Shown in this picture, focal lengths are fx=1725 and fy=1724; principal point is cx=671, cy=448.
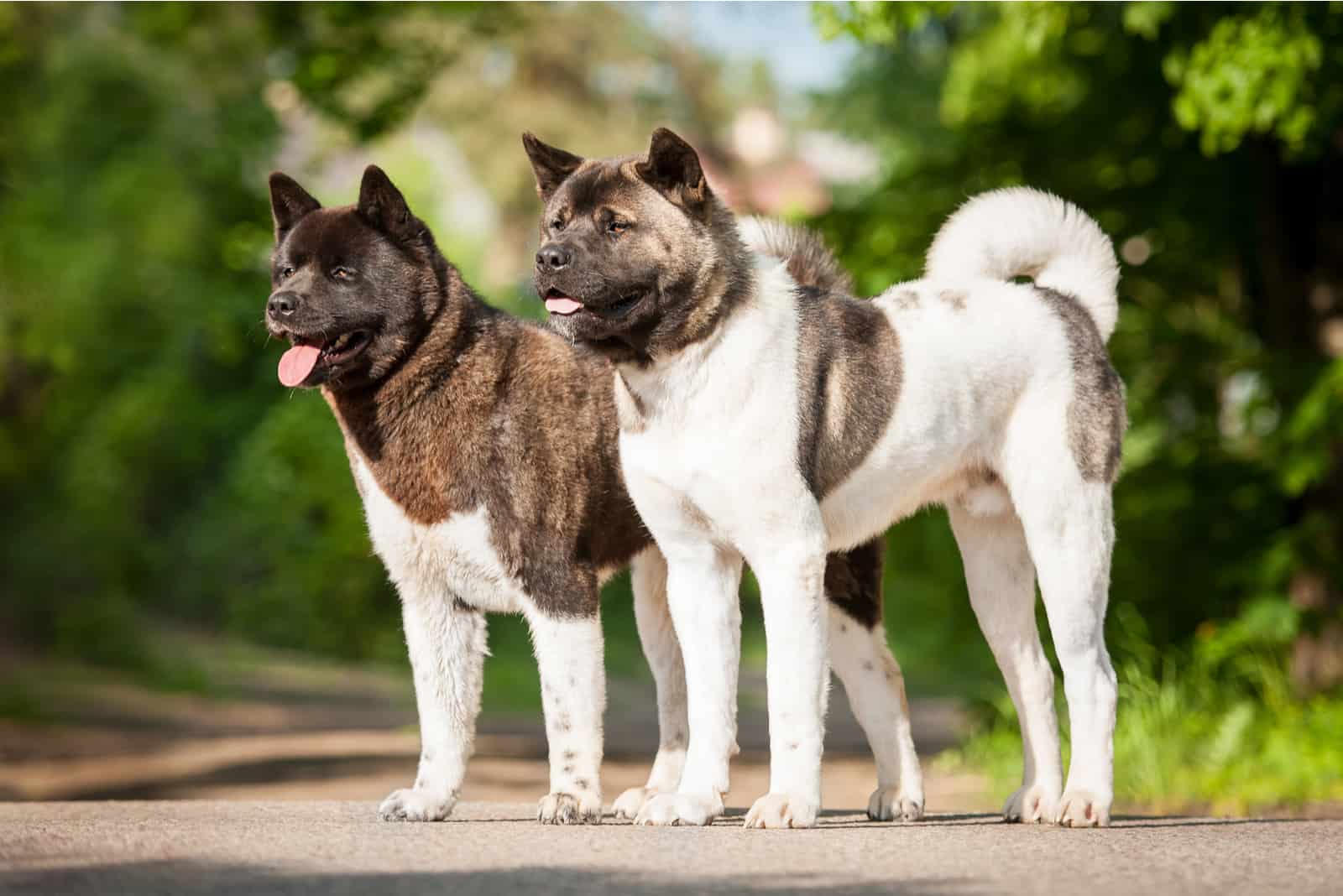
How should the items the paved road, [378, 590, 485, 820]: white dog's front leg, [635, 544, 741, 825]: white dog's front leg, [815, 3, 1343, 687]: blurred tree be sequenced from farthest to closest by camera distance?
[815, 3, 1343, 687]: blurred tree
[378, 590, 485, 820]: white dog's front leg
[635, 544, 741, 825]: white dog's front leg
the paved road

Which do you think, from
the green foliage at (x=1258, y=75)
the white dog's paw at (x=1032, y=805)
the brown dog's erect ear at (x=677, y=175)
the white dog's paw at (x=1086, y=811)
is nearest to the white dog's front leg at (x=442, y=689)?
the brown dog's erect ear at (x=677, y=175)

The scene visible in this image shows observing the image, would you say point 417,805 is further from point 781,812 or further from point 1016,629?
point 1016,629

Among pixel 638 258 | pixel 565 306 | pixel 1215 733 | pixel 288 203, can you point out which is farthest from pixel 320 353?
pixel 1215 733

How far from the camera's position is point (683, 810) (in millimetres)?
6332

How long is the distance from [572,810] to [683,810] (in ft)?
1.56

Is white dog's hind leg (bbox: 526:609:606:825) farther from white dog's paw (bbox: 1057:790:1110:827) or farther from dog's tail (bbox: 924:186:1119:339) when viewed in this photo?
dog's tail (bbox: 924:186:1119:339)

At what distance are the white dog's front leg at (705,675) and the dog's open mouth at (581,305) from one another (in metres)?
0.94

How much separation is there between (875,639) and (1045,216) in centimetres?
197

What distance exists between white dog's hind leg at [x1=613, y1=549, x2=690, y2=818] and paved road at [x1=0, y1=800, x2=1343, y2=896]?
0.76 meters

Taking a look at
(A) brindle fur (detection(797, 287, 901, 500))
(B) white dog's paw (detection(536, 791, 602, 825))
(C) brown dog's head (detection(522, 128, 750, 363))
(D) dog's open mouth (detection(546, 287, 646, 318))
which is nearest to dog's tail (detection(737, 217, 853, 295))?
(A) brindle fur (detection(797, 287, 901, 500))

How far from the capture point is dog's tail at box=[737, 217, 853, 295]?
289 inches

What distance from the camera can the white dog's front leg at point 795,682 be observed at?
6.21 m

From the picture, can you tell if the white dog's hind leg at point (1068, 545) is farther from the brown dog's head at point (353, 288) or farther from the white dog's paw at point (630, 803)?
the brown dog's head at point (353, 288)

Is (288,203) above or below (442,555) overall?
above
